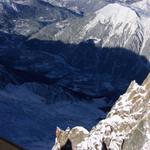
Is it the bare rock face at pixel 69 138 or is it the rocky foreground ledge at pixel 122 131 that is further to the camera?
A: the bare rock face at pixel 69 138

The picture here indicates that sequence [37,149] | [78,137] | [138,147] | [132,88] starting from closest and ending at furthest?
[138,147] < [78,137] < [132,88] < [37,149]

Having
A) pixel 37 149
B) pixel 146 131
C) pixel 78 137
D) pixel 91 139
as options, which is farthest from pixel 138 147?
pixel 37 149

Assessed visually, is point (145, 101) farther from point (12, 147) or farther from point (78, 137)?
point (12, 147)

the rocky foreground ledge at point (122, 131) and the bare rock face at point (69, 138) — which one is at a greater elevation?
the rocky foreground ledge at point (122, 131)

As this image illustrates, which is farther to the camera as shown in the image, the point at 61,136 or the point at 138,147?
the point at 61,136

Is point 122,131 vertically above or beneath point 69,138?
above

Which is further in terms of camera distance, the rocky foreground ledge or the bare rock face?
the bare rock face

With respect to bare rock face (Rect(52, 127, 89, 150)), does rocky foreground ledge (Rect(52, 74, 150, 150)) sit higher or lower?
higher

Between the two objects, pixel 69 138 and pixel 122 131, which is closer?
pixel 122 131
